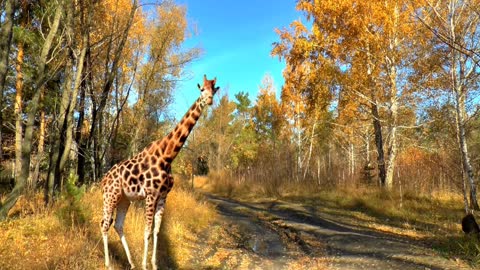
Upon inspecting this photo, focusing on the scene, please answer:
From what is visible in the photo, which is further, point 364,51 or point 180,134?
point 364,51

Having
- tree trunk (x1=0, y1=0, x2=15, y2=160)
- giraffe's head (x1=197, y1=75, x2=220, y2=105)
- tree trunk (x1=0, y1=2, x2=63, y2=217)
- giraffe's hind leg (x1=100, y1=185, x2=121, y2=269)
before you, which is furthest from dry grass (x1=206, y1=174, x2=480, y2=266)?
tree trunk (x1=0, y1=0, x2=15, y2=160)

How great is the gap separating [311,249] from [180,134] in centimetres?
457

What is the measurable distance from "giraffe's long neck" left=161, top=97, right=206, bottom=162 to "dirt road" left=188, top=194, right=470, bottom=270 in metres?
2.50

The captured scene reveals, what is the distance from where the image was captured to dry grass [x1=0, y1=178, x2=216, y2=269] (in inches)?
215

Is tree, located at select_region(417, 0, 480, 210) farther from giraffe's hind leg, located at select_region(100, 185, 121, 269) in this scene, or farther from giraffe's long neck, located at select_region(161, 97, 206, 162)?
giraffe's hind leg, located at select_region(100, 185, 121, 269)

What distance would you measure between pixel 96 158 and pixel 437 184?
13.5 metres

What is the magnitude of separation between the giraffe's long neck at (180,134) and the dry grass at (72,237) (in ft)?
5.73

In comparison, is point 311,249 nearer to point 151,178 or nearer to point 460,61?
point 151,178

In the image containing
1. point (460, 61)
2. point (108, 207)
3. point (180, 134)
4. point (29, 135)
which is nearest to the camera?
point (108, 207)

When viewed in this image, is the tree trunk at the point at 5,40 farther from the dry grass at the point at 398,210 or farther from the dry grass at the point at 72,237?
the dry grass at the point at 398,210

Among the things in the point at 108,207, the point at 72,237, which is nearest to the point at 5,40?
the point at 108,207

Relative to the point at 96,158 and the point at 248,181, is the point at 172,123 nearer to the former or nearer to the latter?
the point at 248,181

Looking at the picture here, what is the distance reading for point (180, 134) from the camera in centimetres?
619

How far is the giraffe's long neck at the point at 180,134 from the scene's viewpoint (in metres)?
6.13
